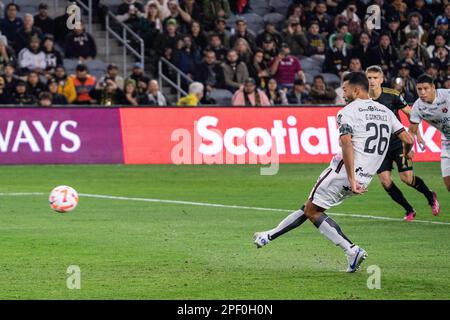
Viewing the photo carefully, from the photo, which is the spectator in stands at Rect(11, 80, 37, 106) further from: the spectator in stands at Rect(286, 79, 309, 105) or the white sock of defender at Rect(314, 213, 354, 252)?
the white sock of defender at Rect(314, 213, 354, 252)

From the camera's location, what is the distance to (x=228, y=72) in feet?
96.8

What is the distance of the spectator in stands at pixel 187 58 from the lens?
99.2 feet

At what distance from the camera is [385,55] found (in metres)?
31.6

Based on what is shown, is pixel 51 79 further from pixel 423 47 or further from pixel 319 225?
pixel 319 225

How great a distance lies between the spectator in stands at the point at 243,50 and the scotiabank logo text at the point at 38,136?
6.42m

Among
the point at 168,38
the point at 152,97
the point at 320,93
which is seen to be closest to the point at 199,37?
the point at 168,38

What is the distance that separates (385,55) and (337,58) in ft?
4.27

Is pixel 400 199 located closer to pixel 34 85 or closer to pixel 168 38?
pixel 34 85

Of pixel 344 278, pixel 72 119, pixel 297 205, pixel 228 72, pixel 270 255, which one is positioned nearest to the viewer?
pixel 344 278

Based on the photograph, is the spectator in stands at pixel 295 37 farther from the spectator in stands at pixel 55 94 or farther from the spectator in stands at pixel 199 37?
the spectator in stands at pixel 55 94

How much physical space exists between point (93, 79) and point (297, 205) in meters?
10.1

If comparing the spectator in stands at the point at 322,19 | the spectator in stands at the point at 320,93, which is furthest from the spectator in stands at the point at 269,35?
the spectator in stands at the point at 320,93

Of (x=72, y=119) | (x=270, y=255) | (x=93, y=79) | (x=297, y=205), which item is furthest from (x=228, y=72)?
(x=270, y=255)

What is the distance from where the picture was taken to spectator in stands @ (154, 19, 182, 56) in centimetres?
2980
